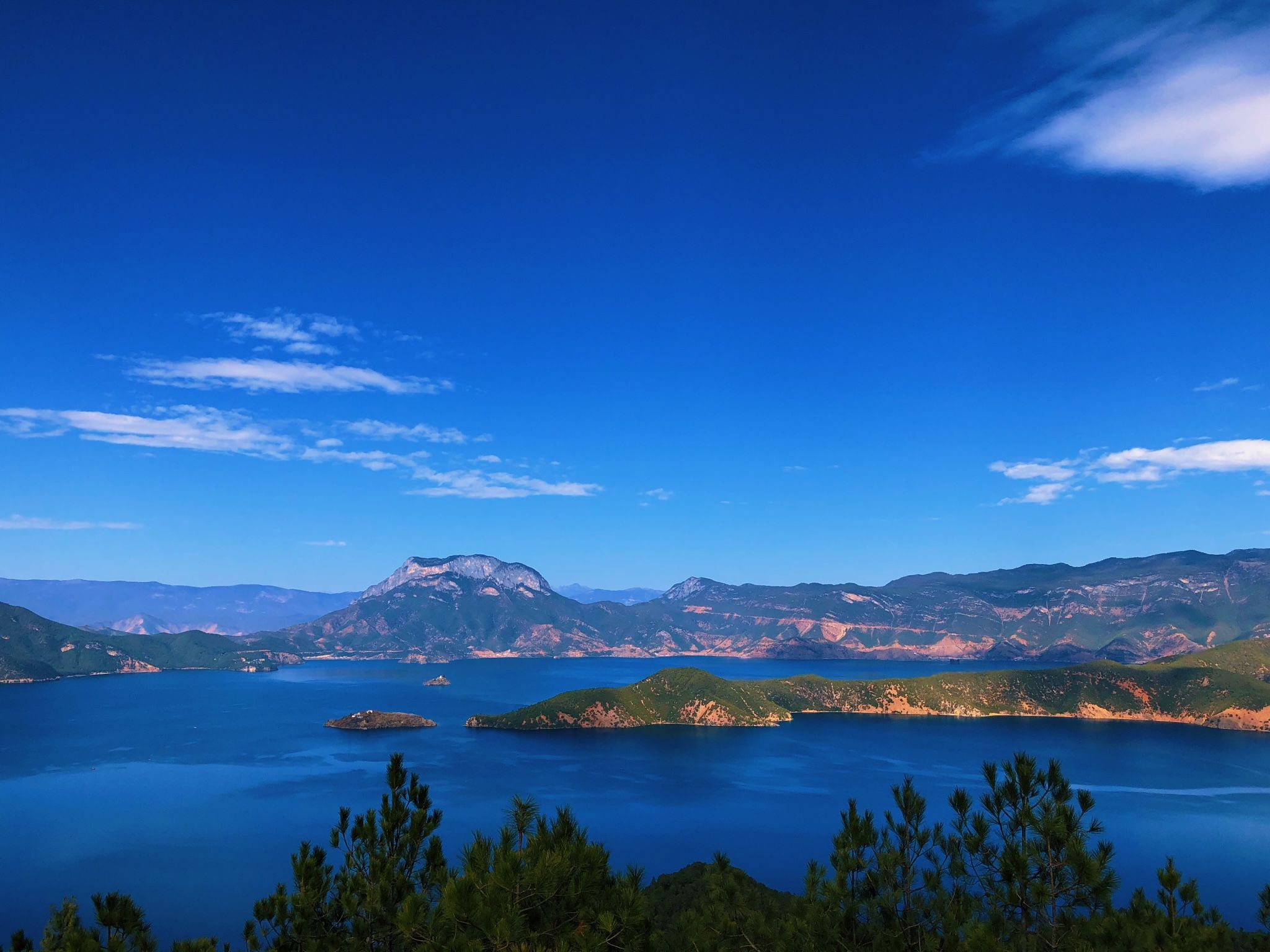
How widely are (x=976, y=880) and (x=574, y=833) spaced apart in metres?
9.91

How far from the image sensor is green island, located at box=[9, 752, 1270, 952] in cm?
1563

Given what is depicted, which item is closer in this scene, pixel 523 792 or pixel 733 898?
pixel 733 898

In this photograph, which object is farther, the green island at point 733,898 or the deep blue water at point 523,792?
the deep blue water at point 523,792

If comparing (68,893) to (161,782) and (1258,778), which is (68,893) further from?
(1258,778)

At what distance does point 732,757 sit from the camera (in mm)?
190000

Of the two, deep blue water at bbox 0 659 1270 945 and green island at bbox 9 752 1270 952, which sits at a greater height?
green island at bbox 9 752 1270 952

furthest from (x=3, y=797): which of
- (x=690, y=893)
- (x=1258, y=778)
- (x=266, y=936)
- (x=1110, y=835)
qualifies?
(x=1258, y=778)

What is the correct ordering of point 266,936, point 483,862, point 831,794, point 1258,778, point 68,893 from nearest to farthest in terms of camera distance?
point 483,862, point 266,936, point 68,893, point 831,794, point 1258,778

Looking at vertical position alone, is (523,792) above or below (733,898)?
below

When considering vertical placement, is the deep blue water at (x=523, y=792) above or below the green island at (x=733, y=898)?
below

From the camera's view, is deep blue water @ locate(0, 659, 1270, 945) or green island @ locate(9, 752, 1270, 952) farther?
deep blue water @ locate(0, 659, 1270, 945)

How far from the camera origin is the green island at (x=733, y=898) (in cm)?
1563

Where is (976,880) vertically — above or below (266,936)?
above

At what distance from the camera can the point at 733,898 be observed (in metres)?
22.2
